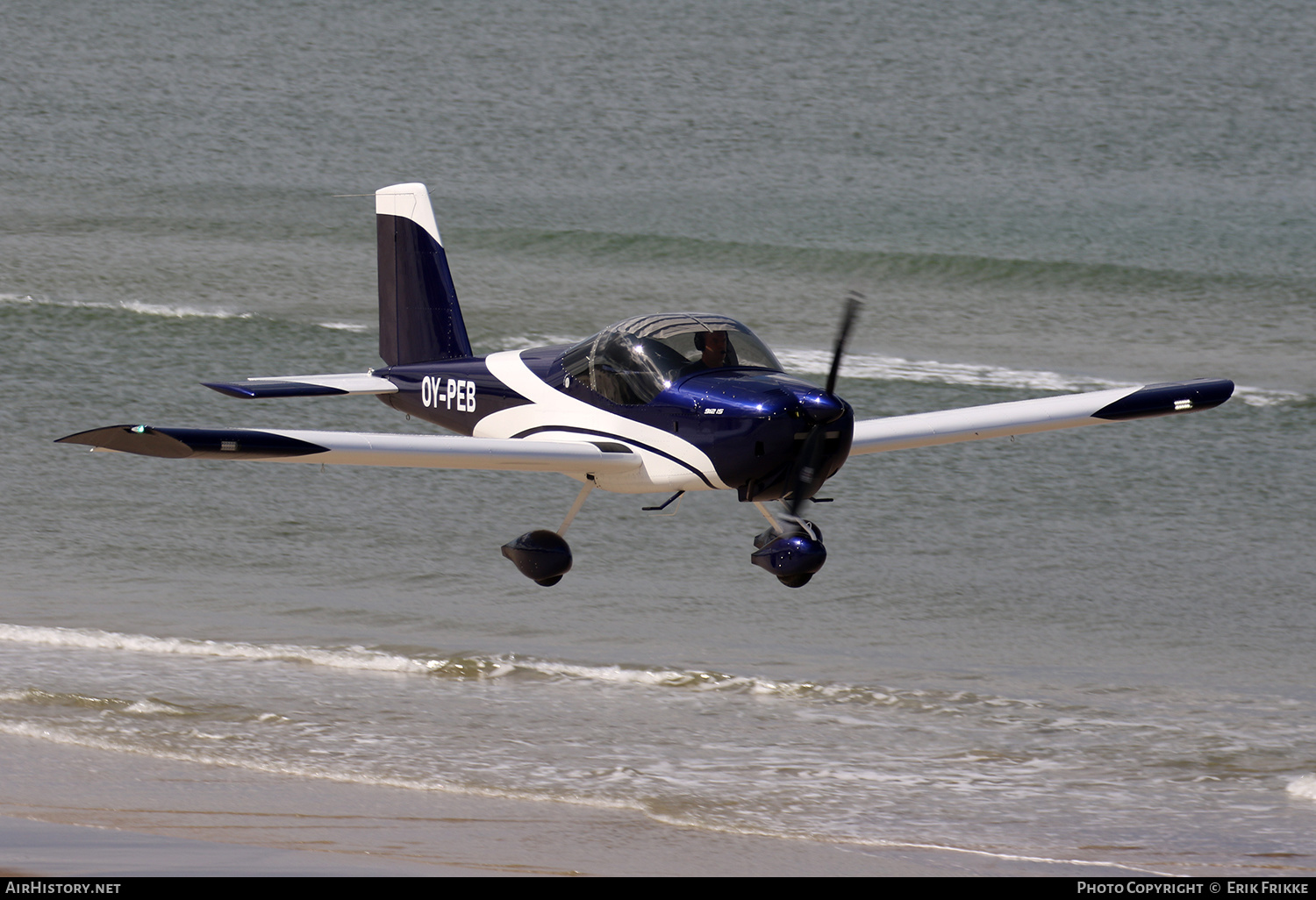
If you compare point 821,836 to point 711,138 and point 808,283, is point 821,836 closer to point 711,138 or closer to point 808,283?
point 808,283

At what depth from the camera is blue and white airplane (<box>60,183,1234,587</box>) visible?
12133mm

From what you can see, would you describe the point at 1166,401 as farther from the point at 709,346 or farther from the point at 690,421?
the point at 690,421

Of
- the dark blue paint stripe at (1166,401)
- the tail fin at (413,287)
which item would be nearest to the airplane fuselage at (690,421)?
the tail fin at (413,287)

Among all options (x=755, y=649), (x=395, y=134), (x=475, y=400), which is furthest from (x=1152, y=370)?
(x=395, y=134)

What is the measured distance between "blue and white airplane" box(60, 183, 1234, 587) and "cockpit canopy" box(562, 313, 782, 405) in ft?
0.04

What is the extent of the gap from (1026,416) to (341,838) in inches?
283

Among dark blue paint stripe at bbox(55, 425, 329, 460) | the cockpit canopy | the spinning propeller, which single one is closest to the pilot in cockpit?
the cockpit canopy

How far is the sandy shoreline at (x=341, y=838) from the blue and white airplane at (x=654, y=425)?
7.26 feet

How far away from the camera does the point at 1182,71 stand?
194ft

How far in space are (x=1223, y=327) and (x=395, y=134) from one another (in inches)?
1073

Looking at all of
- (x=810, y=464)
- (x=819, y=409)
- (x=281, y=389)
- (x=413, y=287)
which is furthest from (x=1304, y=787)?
(x=413, y=287)

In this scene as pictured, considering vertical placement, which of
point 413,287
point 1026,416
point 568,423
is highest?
point 413,287

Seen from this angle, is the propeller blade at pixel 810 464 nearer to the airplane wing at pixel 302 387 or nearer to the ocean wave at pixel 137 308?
the airplane wing at pixel 302 387

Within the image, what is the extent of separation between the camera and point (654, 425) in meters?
12.8
